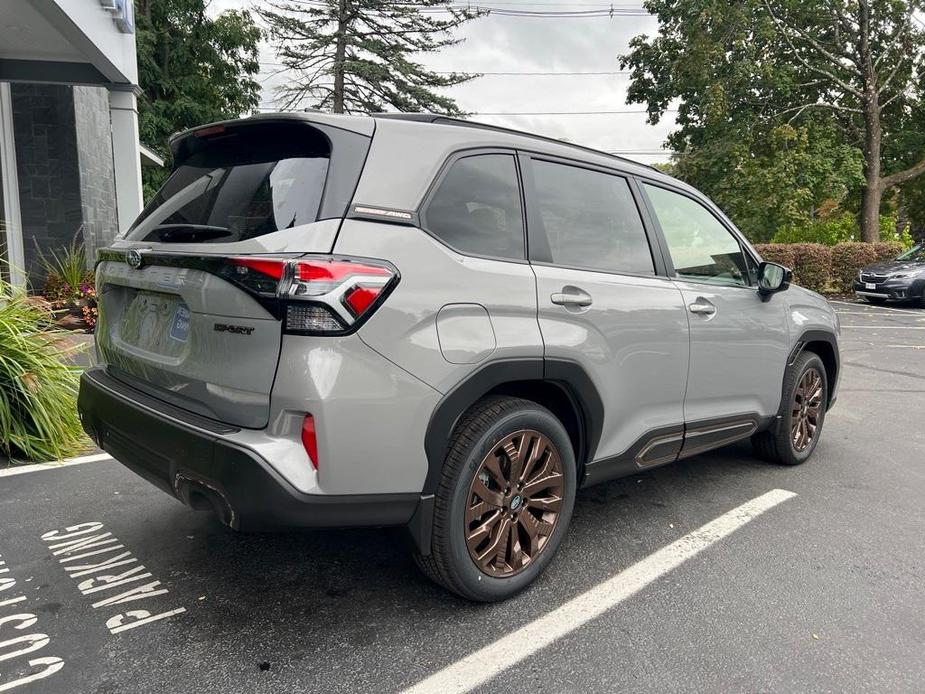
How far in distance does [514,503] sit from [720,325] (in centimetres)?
165

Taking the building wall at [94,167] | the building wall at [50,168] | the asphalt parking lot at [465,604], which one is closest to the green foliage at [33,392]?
the asphalt parking lot at [465,604]

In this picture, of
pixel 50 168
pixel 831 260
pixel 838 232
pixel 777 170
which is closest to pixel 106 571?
pixel 50 168

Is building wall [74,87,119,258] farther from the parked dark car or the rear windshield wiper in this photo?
the parked dark car

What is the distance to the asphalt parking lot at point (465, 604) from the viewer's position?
2.25 metres

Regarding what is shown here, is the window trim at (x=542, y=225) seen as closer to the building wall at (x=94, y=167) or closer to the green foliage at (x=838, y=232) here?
the building wall at (x=94, y=167)

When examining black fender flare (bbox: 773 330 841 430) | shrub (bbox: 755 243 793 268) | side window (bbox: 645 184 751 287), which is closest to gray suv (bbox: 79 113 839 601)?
side window (bbox: 645 184 751 287)

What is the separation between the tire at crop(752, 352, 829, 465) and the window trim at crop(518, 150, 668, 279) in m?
1.48

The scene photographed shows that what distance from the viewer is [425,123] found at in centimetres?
258

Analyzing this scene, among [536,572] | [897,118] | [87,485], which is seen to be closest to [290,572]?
[536,572]

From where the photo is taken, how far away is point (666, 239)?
3498 millimetres

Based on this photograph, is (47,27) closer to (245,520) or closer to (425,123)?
(425,123)

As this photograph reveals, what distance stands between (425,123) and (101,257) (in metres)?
1.59

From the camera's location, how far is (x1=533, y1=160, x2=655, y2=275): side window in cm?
293

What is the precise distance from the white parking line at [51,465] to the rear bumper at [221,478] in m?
1.86
